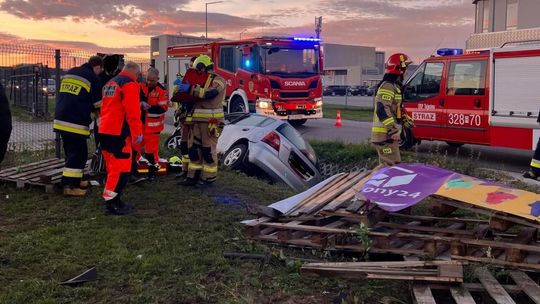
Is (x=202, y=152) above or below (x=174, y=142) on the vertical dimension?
above

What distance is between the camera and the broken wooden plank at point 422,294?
3.36 meters

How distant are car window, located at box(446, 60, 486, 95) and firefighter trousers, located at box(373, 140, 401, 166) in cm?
435

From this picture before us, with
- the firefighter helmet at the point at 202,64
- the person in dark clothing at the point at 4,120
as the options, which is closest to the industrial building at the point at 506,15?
the firefighter helmet at the point at 202,64

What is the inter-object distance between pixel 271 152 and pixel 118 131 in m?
3.06

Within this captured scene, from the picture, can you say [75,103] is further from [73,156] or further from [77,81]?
[73,156]

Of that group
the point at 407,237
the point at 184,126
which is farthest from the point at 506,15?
the point at 407,237

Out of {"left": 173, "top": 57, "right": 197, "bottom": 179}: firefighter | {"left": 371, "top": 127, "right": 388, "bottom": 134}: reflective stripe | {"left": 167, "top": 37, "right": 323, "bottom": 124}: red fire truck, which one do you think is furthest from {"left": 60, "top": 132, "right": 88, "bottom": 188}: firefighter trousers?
{"left": 167, "top": 37, "right": 323, "bottom": 124}: red fire truck

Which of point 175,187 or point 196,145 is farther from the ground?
point 196,145

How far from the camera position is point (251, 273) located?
4.11m

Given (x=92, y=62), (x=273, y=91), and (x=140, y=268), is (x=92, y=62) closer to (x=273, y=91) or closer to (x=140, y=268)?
(x=140, y=268)

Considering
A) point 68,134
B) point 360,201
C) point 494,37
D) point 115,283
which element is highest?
point 494,37

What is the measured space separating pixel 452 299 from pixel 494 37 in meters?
8.73

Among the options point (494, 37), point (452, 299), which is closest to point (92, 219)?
point (452, 299)

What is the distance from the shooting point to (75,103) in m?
6.33
